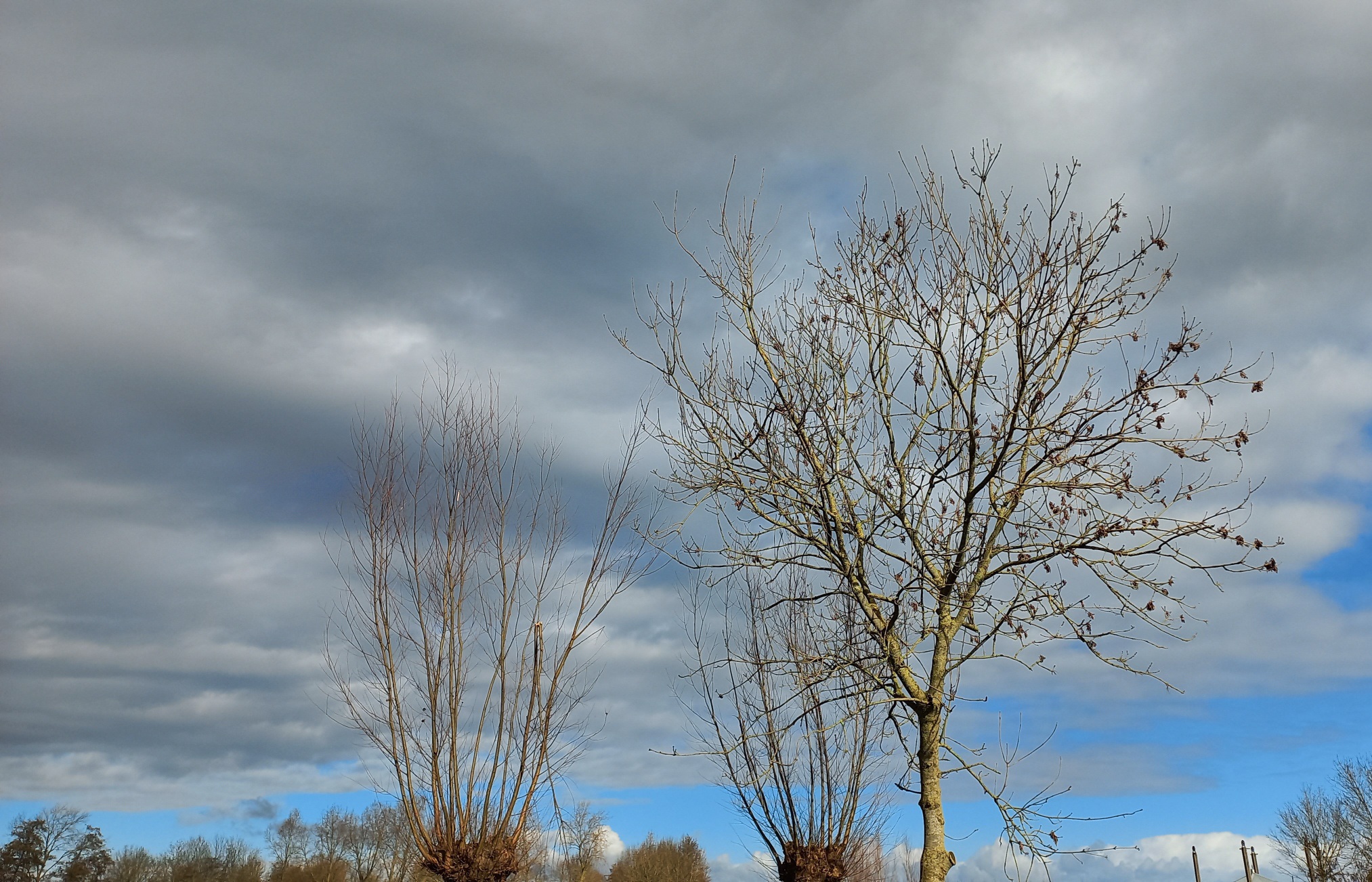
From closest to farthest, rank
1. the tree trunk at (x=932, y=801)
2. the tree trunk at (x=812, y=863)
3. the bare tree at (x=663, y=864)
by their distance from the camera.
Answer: the tree trunk at (x=932, y=801)
the tree trunk at (x=812, y=863)
the bare tree at (x=663, y=864)

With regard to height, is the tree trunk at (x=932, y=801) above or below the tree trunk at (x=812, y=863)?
above

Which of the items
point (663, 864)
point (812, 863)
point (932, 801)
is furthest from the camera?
point (663, 864)

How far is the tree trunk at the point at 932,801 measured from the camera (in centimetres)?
586

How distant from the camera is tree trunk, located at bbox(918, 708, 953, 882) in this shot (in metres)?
5.86

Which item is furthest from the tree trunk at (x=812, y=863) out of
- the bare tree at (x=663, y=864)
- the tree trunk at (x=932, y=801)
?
the bare tree at (x=663, y=864)

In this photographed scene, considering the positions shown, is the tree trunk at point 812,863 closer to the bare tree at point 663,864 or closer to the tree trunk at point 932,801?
the tree trunk at point 932,801

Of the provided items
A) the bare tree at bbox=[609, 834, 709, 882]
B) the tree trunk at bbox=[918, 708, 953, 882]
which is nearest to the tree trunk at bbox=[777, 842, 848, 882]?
the tree trunk at bbox=[918, 708, 953, 882]

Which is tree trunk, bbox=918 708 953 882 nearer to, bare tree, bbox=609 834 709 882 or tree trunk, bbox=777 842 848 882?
tree trunk, bbox=777 842 848 882

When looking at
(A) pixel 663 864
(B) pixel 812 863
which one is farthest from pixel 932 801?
(A) pixel 663 864

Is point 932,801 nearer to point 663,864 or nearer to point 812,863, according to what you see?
point 812,863

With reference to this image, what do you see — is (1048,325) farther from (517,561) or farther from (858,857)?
(858,857)

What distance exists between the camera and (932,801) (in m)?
5.91

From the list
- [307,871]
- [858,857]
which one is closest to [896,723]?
[858,857]

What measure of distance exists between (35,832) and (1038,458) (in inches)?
1860
